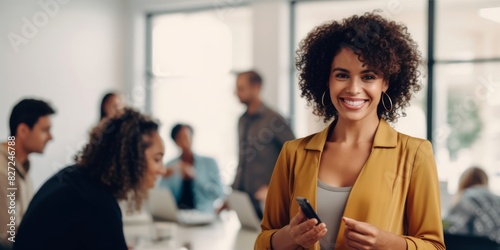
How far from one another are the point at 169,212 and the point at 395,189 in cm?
232

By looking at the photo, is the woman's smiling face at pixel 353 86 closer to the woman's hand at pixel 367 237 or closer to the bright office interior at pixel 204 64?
the woman's hand at pixel 367 237

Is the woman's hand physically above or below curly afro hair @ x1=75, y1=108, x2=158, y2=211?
below

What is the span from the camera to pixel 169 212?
3.15 meters

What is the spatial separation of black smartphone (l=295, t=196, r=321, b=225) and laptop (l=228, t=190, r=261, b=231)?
5.35ft

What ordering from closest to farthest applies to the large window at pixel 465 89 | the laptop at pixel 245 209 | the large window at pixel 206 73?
the laptop at pixel 245 209, the large window at pixel 465 89, the large window at pixel 206 73

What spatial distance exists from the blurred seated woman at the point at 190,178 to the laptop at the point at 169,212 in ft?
2.02

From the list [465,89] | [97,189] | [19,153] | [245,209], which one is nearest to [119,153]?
[97,189]

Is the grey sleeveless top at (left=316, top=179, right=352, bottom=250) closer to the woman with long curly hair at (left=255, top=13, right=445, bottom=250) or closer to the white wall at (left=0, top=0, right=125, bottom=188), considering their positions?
the woman with long curly hair at (left=255, top=13, right=445, bottom=250)

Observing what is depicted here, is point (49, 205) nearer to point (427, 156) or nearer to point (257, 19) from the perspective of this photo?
point (427, 156)

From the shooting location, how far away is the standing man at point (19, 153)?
2242 mm

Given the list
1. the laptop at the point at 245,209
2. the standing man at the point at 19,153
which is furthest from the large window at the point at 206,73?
the standing man at the point at 19,153

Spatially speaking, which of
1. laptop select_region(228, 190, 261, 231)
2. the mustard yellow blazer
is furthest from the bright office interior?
the mustard yellow blazer

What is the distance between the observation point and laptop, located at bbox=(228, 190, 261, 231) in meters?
2.56

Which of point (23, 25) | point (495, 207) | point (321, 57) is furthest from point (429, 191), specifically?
point (23, 25)
